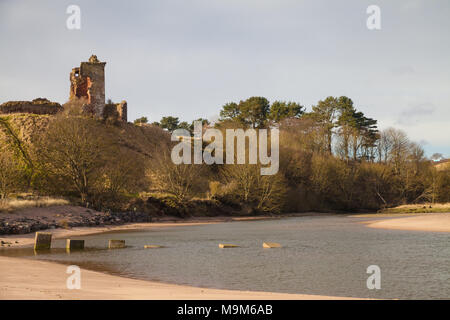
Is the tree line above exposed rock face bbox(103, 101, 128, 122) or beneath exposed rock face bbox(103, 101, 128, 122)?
beneath

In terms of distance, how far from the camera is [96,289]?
40.0 ft

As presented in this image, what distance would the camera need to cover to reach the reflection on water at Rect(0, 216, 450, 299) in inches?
571

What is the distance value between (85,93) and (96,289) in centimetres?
7450

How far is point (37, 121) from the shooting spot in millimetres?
75250

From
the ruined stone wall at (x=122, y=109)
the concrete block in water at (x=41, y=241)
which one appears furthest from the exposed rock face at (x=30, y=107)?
the concrete block in water at (x=41, y=241)

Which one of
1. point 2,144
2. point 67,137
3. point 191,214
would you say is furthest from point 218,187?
point 2,144

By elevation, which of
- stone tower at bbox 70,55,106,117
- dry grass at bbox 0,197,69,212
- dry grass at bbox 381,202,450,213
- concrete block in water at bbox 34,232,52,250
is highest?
stone tower at bbox 70,55,106,117

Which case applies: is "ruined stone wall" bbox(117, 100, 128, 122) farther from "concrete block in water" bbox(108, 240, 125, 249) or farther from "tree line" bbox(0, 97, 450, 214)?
"concrete block in water" bbox(108, 240, 125, 249)

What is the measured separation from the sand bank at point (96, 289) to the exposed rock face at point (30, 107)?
72503mm

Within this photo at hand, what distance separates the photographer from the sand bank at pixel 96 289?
35.4 ft

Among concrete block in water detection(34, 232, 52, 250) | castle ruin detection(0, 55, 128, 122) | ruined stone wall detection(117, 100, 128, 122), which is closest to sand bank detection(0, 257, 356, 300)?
concrete block in water detection(34, 232, 52, 250)

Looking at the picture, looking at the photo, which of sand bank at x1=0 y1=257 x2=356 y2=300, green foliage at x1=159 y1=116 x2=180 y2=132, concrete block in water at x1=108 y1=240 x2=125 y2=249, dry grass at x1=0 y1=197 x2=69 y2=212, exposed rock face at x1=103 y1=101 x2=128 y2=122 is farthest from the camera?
green foliage at x1=159 y1=116 x2=180 y2=132

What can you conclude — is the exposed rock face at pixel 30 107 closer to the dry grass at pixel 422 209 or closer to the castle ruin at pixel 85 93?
the castle ruin at pixel 85 93
